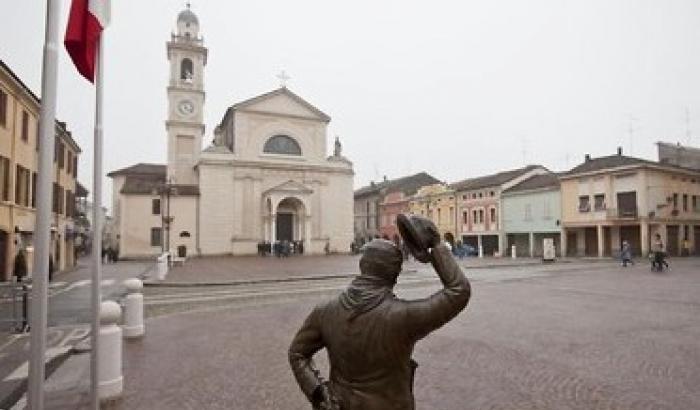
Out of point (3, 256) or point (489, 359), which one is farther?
point (3, 256)

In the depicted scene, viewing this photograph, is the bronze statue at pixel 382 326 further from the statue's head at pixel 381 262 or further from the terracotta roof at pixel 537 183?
the terracotta roof at pixel 537 183

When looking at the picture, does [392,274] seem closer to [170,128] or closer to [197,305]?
[197,305]

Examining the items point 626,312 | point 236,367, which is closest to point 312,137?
point 626,312

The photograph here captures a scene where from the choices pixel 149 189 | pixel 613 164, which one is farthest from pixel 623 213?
pixel 149 189

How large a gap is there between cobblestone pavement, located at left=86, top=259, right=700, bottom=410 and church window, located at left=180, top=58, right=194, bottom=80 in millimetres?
42779

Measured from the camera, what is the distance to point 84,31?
445cm

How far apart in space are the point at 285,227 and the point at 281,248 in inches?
286

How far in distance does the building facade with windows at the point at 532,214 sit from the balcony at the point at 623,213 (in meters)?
5.13

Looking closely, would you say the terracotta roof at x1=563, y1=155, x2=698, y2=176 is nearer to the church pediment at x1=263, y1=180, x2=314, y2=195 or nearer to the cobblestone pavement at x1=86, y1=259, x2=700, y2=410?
the church pediment at x1=263, y1=180, x2=314, y2=195

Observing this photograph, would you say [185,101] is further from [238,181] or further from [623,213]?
[623,213]

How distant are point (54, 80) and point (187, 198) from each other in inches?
1719

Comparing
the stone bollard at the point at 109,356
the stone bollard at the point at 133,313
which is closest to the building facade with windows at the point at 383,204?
the stone bollard at the point at 133,313

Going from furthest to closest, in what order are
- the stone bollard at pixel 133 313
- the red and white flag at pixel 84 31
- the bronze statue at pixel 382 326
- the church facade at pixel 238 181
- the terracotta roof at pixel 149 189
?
the church facade at pixel 238 181
the terracotta roof at pixel 149 189
the stone bollard at pixel 133 313
the red and white flag at pixel 84 31
the bronze statue at pixel 382 326

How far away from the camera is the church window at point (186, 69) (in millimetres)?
50062
